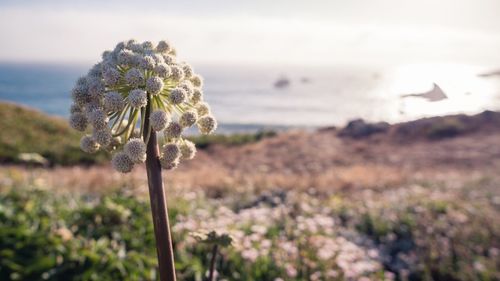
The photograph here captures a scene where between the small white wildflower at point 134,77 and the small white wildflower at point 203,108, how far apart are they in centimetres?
24

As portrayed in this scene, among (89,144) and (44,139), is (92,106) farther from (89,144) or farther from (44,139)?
(44,139)

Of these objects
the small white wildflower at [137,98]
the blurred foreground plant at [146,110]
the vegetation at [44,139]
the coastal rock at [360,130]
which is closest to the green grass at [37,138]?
the vegetation at [44,139]

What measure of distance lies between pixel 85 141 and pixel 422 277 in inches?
213

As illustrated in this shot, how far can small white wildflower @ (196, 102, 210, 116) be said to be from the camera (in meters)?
1.63

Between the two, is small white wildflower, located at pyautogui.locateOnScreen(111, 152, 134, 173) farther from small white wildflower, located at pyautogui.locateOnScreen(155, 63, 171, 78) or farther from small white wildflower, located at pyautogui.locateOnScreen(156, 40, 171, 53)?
small white wildflower, located at pyautogui.locateOnScreen(156, 40, 171, 53)

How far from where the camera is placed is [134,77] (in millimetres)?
1412

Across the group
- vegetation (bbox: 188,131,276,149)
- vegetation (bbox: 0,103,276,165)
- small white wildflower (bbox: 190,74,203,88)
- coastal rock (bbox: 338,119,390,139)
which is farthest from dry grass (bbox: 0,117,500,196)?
small white wildflower (bbox: 190,74,203,88)

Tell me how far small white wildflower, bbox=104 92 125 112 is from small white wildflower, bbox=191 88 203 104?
24cm

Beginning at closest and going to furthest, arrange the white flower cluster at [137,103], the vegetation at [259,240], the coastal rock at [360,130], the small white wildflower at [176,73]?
1. the white flower cluster at [137,103]
2. the small white wildflower at [176,73]
3. the vegetation at [259,240]
4. the coastal rock at [360,130]

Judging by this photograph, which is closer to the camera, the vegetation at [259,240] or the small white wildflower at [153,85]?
the small white wildflower at [153,85]

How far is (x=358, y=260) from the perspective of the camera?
582 cm

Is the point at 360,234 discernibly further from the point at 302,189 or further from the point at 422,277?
the point at 302,189

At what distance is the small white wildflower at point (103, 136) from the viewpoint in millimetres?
1465

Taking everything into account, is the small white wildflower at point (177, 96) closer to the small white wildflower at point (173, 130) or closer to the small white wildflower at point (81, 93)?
the small white wildflower at point (173, 130)
